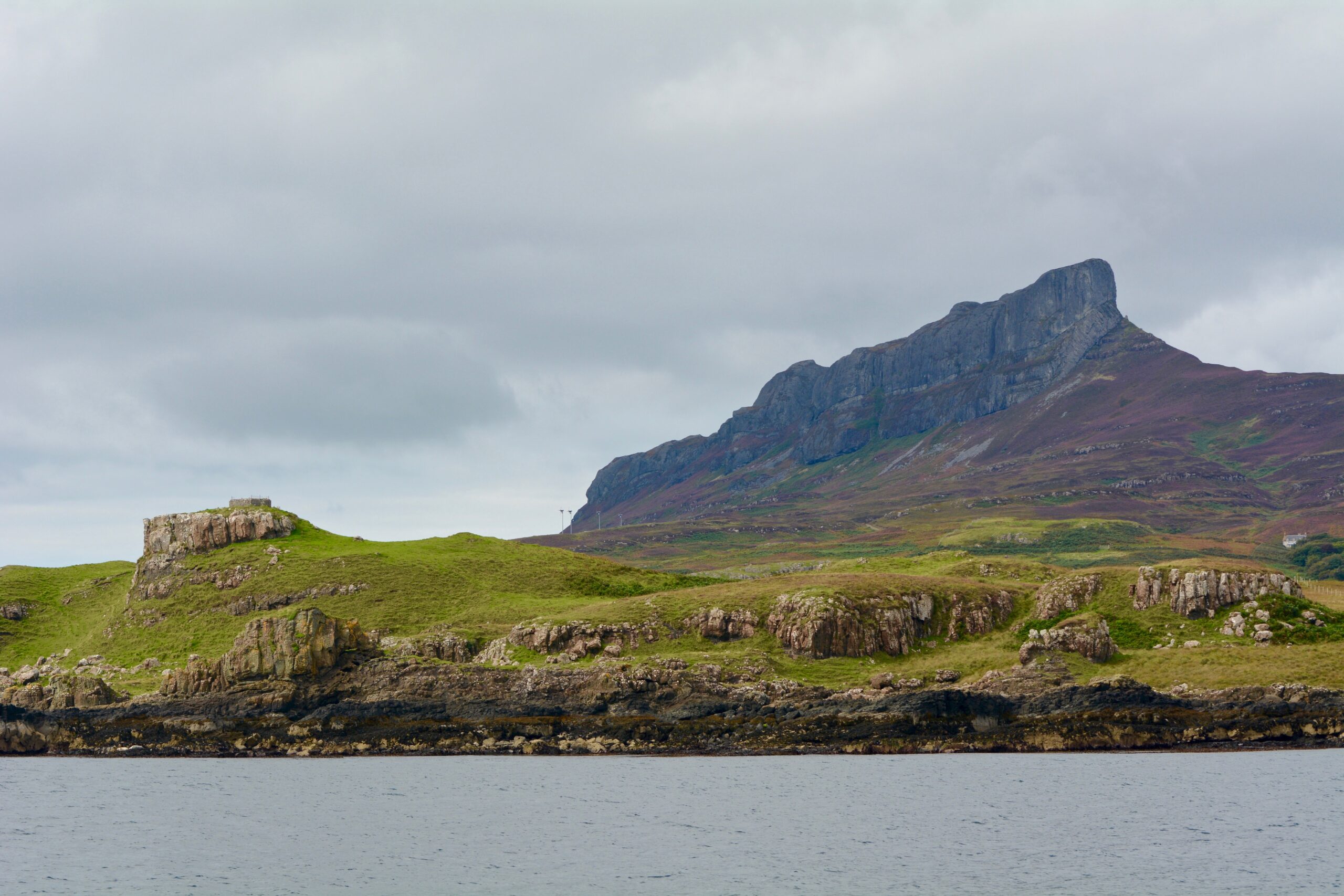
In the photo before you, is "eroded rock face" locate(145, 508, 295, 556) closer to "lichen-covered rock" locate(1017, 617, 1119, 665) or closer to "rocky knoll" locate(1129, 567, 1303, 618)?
"lichen-covered rock" locate(1017, 617, 1119, 665)

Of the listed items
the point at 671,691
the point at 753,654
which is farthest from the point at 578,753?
the point at 753,654

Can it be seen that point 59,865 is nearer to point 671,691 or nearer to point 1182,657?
point 671,691

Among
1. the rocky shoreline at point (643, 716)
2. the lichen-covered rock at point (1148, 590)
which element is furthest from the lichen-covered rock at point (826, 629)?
the lichen-covered rock at point (1148, 590)

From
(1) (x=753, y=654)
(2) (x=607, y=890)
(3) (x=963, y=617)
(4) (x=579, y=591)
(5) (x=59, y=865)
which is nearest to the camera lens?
(2) (x=607, y=890)

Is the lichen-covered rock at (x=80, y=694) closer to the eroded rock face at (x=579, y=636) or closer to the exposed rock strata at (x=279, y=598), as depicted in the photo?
the exposed rock strata at (x=279, y=598)

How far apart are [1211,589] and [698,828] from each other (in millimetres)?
74720

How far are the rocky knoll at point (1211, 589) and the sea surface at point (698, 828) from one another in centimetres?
2202

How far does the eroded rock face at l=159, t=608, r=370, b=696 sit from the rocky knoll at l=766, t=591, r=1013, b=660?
146ft

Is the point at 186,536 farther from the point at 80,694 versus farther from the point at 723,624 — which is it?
the point at 723,624

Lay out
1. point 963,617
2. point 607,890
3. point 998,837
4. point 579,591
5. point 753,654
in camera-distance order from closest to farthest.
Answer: point 607,890 < point 998,837 < point 753,654 < point 963,617 < point 579,591

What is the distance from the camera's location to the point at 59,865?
51.0 m

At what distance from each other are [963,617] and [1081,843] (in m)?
70.6

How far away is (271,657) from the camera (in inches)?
4247

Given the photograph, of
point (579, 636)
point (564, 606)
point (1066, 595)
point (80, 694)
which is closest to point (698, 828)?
point (579, 636)
